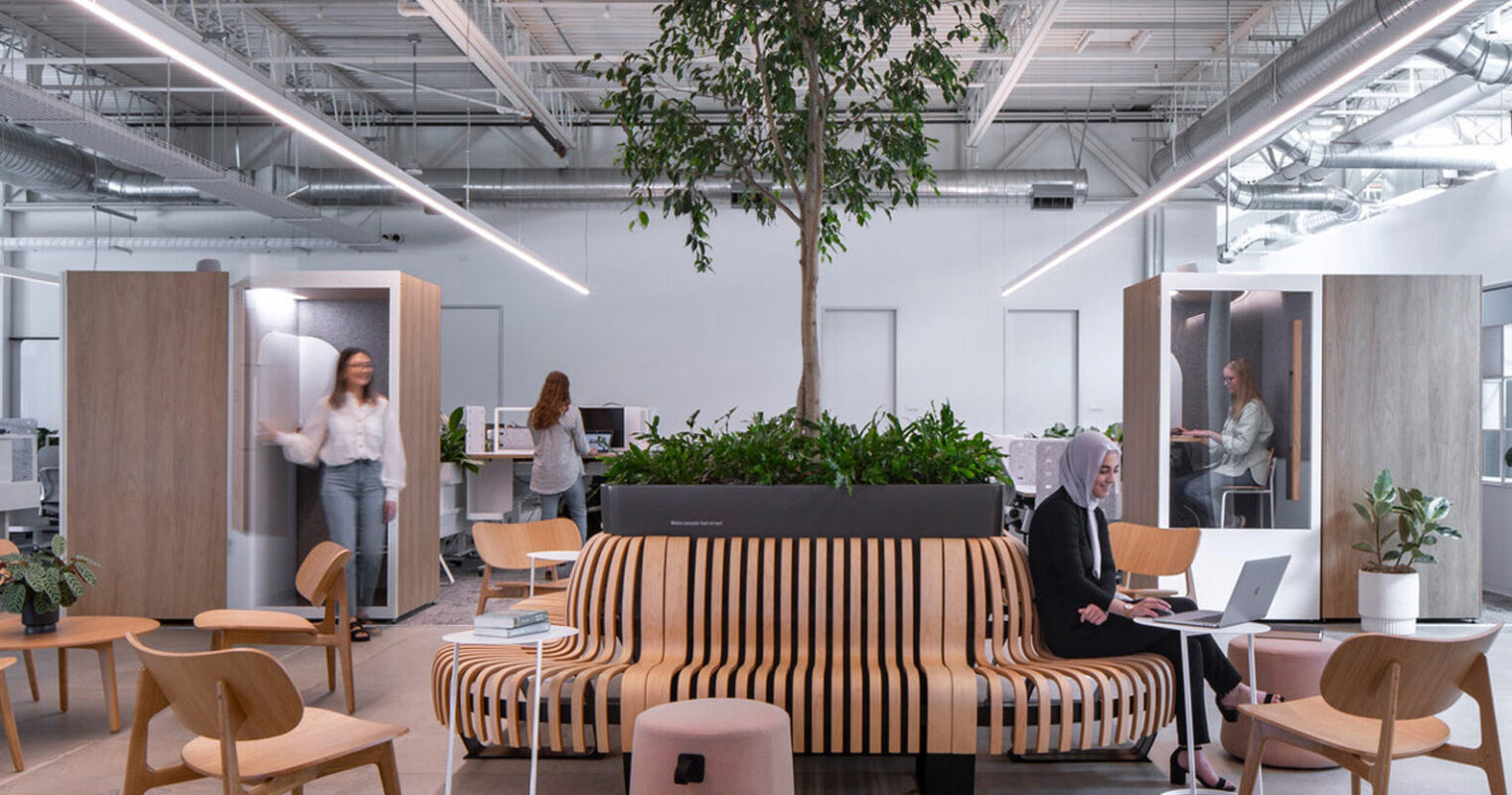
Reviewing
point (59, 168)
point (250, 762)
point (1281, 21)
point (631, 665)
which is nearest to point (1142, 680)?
point (631, 665)

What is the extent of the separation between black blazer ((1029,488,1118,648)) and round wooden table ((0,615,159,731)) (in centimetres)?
352

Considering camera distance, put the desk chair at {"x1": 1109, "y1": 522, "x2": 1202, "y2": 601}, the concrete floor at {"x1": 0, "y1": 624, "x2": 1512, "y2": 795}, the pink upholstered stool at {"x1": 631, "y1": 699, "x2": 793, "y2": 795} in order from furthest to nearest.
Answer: the desk chair at {"x1": 1109, "y1": 522, "x2": 1202, "y2": 601} → the concrete floor at {"x1": 0, "y1": 624, "x2": 1512, "y2": 795} → the pink upholstered stool at {"x1": 631, "y1": 699, "x2": 793, "y2": 795}

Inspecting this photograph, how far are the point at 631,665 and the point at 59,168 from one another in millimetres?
10123

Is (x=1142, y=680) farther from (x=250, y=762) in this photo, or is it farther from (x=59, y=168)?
(x=59, y=168)

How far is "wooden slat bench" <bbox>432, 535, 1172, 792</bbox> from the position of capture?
353 centimetres

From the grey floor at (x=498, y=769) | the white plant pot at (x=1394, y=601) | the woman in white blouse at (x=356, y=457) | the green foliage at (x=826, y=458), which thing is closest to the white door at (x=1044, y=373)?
the white plant pot at (x=1394, y=601)

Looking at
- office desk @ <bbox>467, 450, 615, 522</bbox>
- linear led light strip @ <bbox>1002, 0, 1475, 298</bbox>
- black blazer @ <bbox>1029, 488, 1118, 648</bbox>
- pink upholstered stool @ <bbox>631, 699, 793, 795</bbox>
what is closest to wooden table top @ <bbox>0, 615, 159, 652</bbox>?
pink upholstered stool @ <bbox>631, 699, 793, 795</bbox>

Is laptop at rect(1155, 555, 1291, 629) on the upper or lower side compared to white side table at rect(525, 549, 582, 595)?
upper

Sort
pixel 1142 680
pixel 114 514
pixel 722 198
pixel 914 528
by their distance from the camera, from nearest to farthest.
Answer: pixel 1142 680 → pixel 914 528 → pixel 114 514 → pixel 722 198

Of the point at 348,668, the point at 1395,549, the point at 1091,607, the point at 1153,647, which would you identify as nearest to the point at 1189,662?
the point at 1153,647

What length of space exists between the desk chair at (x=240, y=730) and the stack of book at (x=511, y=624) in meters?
0.38

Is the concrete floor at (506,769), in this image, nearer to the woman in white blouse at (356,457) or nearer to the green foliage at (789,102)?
the woman in white blouse at (356,457)

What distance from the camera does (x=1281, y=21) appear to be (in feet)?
32.3

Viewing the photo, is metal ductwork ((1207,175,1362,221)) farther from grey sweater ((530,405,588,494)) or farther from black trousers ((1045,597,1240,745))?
black trousers ((1045,597,1240,745))
